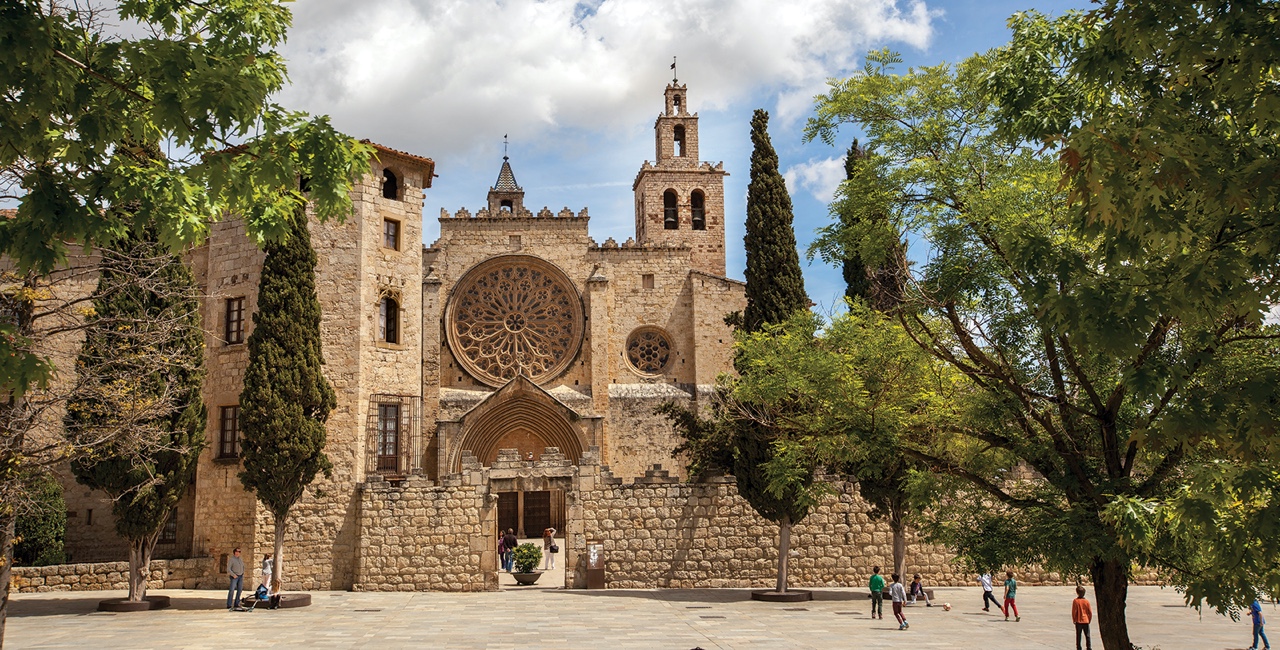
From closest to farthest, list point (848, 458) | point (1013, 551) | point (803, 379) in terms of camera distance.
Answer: point (1013, 551)
point (848, 458)
point (803, 379)

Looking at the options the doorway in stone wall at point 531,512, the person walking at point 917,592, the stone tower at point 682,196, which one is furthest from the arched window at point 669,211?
the person walking at point 917,592

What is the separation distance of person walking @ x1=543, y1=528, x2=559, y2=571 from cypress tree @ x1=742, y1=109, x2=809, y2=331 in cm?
972

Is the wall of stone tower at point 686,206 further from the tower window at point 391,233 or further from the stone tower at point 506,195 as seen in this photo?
the tower window at point 391,233

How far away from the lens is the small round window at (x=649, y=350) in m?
32.8

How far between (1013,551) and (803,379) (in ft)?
14.1

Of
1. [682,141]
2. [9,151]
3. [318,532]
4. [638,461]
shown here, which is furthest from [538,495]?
[9,151]

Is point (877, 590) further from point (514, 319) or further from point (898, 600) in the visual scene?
point (514, 319)

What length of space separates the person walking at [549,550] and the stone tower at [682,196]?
535 inches

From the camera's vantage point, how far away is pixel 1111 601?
856 centimetres

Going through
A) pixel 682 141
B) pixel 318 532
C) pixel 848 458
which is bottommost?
pixel 318 532

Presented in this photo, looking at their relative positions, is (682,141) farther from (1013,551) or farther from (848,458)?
(1013,551)

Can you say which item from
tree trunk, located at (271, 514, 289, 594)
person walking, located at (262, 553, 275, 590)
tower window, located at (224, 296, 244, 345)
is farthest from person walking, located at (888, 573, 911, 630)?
tower window, located at (224, 296, 244, 345)

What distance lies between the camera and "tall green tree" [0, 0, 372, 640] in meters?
5.97

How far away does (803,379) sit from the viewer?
12633 mm
